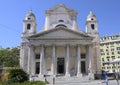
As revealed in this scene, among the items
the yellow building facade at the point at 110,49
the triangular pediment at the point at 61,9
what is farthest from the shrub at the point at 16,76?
the yellow building facade at the point at 110,49

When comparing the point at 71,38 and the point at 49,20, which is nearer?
the point at 71,38

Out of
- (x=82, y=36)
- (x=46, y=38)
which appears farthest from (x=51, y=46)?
(x=82, y=36)

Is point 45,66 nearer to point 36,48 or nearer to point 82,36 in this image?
point 36,48

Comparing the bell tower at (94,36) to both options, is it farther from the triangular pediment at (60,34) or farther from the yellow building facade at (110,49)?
the yellow building facade at (110,49)

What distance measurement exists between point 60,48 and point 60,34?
3810mm

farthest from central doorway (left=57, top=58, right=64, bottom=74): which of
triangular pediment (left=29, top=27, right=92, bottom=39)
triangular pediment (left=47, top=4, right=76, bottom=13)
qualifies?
triangular pediment (left=47, top=4, right=76, bottom=13)

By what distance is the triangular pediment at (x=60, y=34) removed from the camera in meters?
47.0

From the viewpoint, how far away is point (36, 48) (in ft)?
161

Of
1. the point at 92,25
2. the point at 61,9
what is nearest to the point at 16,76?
the point at 61,9

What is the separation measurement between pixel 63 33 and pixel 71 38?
2.09 m

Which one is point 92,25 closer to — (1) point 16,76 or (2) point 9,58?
(1) point 16,76

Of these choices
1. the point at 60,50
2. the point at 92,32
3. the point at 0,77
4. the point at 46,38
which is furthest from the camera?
the point at 92,32

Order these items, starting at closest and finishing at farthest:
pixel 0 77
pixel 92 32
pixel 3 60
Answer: pixel 0 77 < pixel 92 32 < pixel 3 60

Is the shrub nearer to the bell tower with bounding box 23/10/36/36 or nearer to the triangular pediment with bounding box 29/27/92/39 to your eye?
the triangular pediment with bounding box 29/27/92/39
